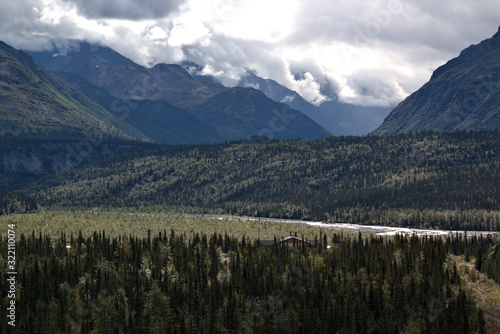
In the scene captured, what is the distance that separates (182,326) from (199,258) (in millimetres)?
60098

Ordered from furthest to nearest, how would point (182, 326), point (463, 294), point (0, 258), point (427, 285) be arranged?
point (0, 258) → point (427, 285) → point (463, 294) → point (182, 326)

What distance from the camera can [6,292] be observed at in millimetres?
168000

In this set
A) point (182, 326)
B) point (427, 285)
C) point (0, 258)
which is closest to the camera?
point (182, 326)

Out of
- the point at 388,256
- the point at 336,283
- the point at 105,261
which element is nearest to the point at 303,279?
the point at 336,283

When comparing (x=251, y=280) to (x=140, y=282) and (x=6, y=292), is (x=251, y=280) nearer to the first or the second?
(x=140, y=282)

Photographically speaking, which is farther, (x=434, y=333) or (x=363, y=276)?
(x=363, y=276)

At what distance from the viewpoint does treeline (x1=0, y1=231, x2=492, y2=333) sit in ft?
485

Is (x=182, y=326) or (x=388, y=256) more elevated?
(x=388, y=256)

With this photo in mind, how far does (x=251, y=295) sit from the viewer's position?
547 ft

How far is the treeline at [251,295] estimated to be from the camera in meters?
148

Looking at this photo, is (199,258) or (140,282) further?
(199,258)

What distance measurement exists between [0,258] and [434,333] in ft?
421

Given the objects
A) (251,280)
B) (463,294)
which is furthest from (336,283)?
(463,294)

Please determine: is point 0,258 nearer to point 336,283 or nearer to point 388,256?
point 336,283
